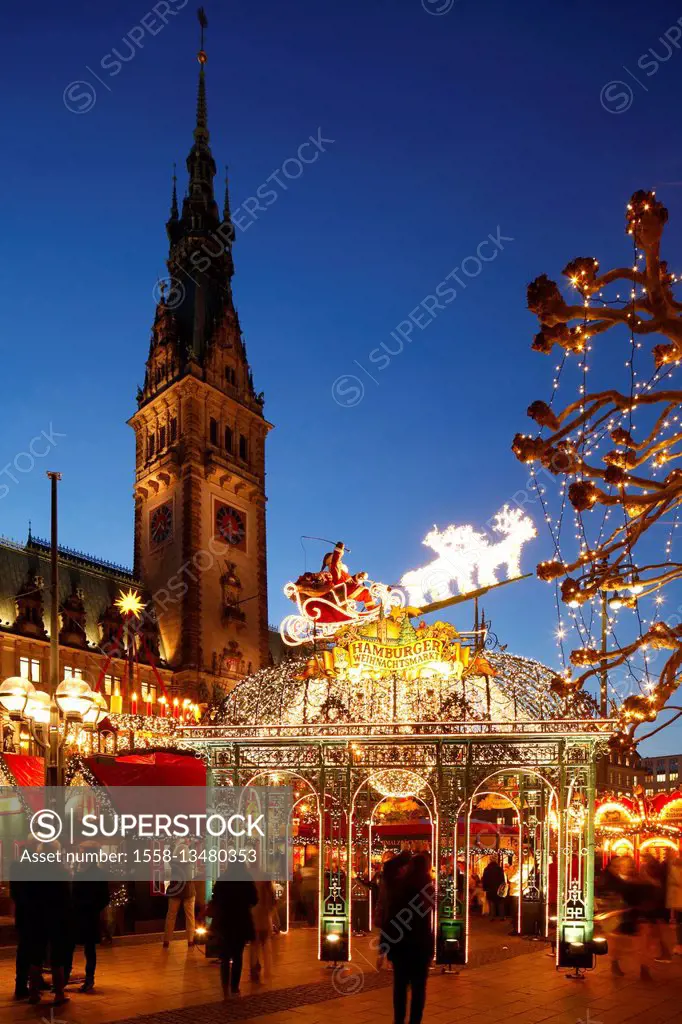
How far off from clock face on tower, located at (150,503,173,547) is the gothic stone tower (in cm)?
7

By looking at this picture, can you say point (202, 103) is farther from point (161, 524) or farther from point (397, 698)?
point (397, 698)

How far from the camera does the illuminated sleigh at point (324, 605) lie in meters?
17.2

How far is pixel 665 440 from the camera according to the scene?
10570mm

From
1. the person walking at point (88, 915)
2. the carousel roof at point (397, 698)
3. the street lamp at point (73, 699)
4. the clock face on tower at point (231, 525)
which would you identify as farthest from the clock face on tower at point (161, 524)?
the person walking at point (88, 915)

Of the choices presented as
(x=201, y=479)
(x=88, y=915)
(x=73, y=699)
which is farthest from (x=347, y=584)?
(x=201, y=479)

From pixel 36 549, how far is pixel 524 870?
1465 inches

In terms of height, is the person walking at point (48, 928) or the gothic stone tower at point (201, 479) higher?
the gothic stone tower at point (201, 479)

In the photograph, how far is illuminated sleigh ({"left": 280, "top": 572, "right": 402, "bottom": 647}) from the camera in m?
17.2

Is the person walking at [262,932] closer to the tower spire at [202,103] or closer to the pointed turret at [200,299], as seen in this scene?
the pointed turret at [200,299]

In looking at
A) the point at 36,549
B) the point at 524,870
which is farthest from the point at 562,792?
the point at 36,549

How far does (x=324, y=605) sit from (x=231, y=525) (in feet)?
145

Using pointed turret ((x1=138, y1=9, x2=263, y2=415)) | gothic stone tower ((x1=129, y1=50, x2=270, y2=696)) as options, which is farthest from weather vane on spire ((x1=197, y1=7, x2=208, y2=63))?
gothic stone tower ((x1=129, y1=50, x2=270, y2=696))

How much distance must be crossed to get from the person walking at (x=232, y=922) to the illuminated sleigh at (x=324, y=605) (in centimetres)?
581

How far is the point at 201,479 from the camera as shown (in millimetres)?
59219
